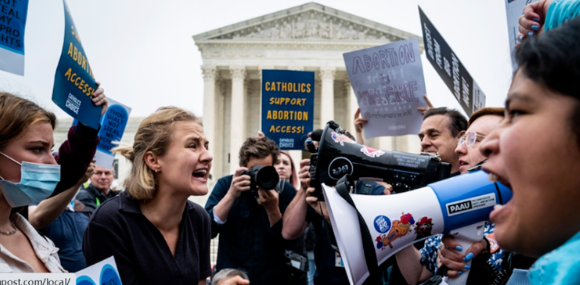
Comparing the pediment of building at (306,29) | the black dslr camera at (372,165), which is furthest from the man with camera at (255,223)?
the pediment of building at (306,29)

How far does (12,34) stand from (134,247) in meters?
1.61

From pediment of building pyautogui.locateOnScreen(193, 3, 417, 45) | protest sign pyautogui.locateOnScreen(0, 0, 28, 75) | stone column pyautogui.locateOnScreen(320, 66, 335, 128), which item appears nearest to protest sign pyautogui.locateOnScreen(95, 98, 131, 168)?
protest sign pyautogui.locateOnScreen(0, 0, 28, 75)

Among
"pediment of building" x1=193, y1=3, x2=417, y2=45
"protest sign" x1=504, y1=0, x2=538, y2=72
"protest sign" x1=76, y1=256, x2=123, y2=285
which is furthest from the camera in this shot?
"pediment of building" x1=193, y1=3, x2=417, y2=45

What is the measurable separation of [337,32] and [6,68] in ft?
131

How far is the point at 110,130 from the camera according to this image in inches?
240

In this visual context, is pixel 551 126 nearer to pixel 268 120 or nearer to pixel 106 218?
pixel 106 218

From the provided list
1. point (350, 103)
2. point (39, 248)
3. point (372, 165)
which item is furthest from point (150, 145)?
point (350, 103)

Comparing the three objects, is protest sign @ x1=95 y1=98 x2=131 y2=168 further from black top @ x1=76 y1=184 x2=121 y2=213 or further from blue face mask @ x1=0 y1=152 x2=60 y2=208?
blue face mask @ x1=0 y1=152 x2=60 y2=208

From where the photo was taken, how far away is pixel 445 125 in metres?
3.52

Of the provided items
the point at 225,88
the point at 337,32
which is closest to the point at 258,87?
the point at 225,88

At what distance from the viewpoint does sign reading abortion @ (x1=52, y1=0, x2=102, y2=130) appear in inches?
125

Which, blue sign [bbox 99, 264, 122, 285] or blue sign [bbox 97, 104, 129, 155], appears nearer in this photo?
blue sign [bbox 99, 264, 122, 285]

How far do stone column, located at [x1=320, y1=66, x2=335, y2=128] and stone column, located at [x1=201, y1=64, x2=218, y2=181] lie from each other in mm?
9446

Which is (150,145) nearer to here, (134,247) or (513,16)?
(134,247)
